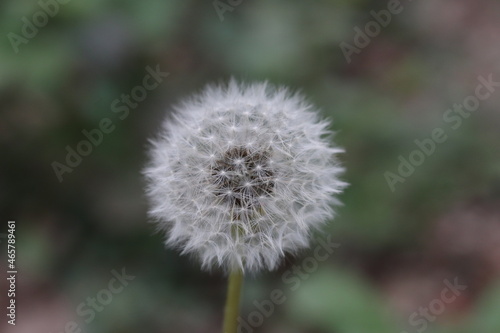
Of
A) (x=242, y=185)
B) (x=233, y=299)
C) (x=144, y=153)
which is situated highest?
(x=144, y=153)

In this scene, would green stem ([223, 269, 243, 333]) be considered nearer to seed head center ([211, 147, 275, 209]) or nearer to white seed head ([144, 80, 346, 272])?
white seed head ([144, 80, 346, 272])

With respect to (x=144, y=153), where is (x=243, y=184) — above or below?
below

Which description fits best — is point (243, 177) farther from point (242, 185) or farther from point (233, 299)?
point (233, 299)

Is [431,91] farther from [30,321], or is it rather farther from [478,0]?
[30,321]

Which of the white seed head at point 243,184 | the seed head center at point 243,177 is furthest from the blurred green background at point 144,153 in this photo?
the seed head center at point 243,177

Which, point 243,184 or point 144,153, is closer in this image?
point 243,184

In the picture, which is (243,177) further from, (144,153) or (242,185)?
(144,153)

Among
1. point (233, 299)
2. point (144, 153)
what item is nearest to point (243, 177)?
point (233, 299)

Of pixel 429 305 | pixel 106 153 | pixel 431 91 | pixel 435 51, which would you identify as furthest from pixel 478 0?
pixel 106 153
